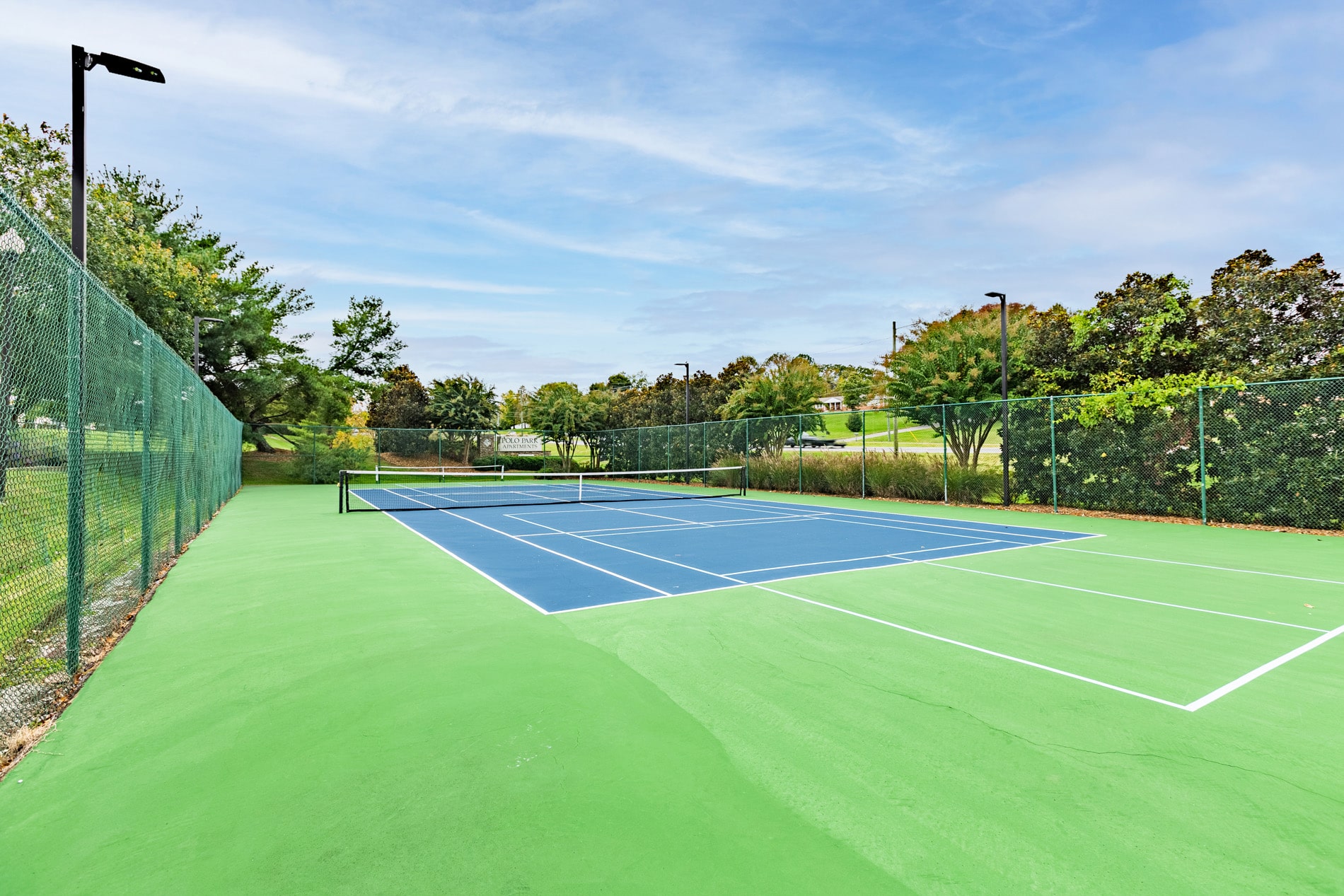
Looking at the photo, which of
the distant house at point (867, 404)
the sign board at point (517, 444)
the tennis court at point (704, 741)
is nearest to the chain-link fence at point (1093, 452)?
the distant house at point (867, 404)

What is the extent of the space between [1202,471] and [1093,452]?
2.09 m

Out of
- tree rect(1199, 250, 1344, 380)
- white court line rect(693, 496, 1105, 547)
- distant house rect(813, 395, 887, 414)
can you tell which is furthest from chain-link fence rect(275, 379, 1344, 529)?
tree rect(1199, 250, 1344, 380)

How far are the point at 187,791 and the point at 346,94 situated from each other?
45.2ft

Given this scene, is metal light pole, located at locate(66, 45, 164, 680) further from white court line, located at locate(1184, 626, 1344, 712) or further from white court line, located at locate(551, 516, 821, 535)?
white court line, located at locate(551, 516, 821, 535)

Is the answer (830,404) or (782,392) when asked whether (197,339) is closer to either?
(782,392)

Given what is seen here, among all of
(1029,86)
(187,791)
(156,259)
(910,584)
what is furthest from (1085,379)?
(156,259)

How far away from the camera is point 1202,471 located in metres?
12.5

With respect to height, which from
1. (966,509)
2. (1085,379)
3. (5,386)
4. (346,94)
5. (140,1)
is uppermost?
(346,94)

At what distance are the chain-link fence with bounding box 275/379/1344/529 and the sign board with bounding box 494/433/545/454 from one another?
12218mm

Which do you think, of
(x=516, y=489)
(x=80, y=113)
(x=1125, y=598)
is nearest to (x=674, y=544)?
(x=1125, y=598)

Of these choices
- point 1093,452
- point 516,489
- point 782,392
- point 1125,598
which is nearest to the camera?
point 1125,598

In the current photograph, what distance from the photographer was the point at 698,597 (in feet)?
20.5

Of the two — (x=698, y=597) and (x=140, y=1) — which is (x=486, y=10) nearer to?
(x=140, y=1)

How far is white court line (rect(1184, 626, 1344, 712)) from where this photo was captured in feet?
12.0
